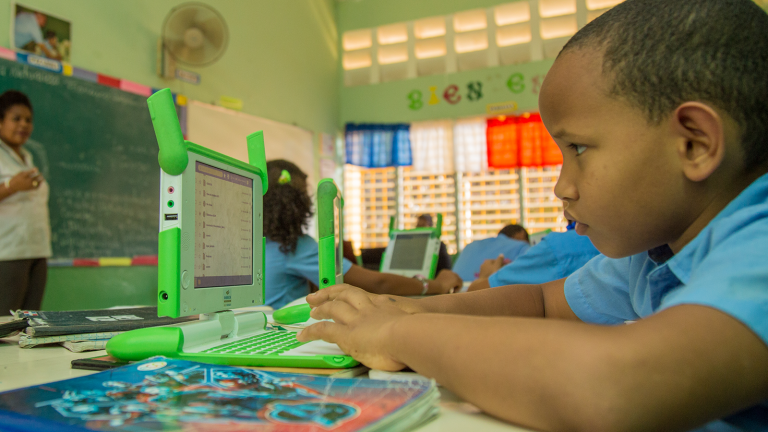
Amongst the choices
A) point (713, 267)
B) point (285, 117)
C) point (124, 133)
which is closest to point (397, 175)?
point (285, 117)

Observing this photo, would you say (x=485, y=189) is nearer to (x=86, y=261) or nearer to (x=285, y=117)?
(x=285, y=117)

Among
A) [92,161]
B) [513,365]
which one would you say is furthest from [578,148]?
[92,161]

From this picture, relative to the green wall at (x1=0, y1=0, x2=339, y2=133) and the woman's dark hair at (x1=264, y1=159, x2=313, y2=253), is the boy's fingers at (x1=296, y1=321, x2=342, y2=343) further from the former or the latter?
the green wall at (x1=0, y1=0, x2=339, y2=133)

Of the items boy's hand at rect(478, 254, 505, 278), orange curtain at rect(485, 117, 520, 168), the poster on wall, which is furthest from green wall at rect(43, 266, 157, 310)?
orange curtain at rect(485, 117, 520, 168)

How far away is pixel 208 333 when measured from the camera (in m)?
0.78

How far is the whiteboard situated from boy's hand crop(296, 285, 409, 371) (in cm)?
264

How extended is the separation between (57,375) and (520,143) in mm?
5256

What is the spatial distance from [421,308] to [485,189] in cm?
516

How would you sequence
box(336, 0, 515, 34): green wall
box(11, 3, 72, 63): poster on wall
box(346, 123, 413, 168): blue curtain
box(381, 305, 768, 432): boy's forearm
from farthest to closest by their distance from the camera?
1. box(346, 123, 413, 168): blue curtain
2. box(336, 0, 515, 34): green wall
3. box(11, 3, 72, 63): poster on wall
4. box(381, 305, 768, 432): boy's forearm

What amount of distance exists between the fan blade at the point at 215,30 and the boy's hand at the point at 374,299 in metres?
3.36

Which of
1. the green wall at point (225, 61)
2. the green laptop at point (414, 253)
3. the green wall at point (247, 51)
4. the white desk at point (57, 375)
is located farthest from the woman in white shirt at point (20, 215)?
the white desk at point (57, 375)

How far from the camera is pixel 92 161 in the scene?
334cm

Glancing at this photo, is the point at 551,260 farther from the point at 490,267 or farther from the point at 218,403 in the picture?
the point at 218,403

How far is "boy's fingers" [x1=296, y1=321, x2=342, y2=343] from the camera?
2.08 ft
